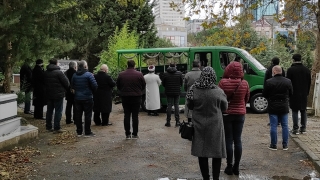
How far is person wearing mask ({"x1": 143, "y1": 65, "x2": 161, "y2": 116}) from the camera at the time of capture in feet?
41.8

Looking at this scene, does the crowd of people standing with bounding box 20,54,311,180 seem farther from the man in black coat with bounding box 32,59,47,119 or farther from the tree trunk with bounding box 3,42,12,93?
the tree trunk with bounding box 3,42,12,93

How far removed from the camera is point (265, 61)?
34656 millimetres

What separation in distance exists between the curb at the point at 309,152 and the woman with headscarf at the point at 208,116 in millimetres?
2351

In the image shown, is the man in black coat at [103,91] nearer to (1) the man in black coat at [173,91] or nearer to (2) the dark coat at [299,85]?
(1) the man in black coat at [173,91]

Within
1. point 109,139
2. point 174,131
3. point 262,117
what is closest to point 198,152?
point 109,139

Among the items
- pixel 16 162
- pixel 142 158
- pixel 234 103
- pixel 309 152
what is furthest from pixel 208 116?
pixel 16 162

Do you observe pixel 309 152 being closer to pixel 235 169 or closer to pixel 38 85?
pixel 235 169

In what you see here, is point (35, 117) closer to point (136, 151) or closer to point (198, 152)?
point (136, 151)

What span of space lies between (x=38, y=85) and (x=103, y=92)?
2.54 m

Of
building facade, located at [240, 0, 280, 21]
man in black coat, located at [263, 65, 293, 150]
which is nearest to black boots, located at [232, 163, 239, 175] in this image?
man in black coat, located at [263, 65, 293, 150]

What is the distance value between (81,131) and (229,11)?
663 centimetres

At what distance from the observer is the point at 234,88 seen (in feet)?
20.9

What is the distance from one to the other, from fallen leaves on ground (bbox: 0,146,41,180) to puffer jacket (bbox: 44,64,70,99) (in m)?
1.92

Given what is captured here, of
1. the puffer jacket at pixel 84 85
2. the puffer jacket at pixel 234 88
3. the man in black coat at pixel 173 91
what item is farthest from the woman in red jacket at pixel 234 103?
the man in black coat at pixel 173 91
